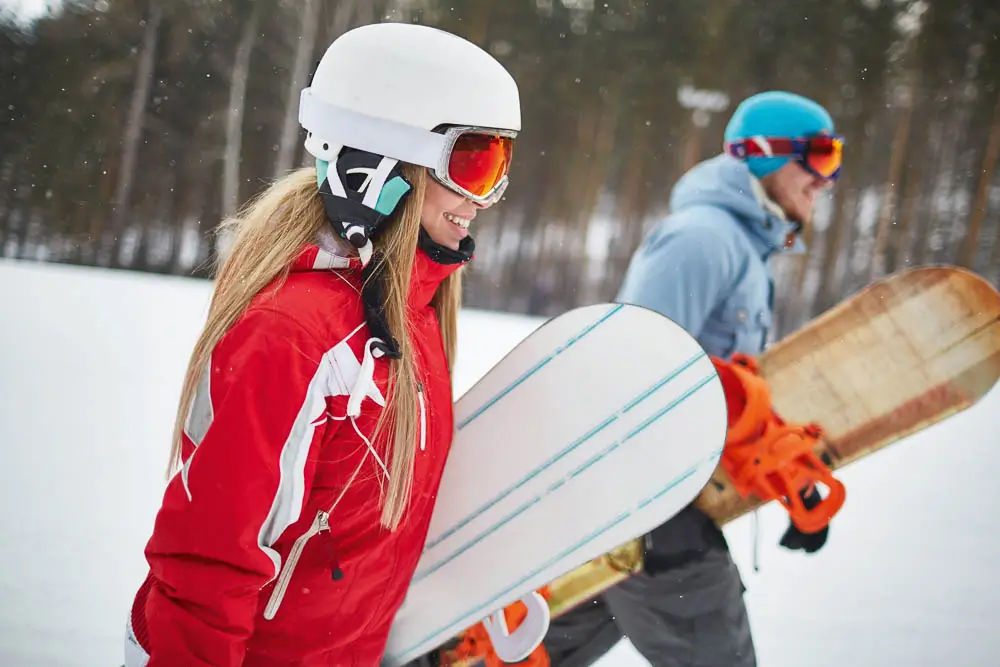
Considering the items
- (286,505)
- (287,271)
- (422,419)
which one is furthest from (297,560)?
(287,271)

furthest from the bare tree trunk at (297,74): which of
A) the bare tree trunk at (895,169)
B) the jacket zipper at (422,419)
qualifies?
the jacket zipper at (422,419)

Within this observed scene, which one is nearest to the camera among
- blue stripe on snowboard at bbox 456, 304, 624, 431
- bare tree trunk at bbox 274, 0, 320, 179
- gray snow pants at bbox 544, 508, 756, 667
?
blue stripe on snowboard at bbox 456, 304, 624, 431

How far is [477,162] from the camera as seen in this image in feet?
4.39

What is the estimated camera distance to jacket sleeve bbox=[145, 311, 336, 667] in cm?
103

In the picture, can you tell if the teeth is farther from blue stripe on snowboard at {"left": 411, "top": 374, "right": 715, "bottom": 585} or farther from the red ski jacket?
blue stripe on snowboard at {"left": 411, "top": 374, "right": 715, "bottom": 585}

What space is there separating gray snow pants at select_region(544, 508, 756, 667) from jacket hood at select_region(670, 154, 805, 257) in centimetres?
76

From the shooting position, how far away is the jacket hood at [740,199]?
224 centimetres

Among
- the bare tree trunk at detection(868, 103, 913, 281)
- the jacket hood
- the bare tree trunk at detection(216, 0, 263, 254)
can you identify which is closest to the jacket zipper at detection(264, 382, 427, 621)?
the jacket hood

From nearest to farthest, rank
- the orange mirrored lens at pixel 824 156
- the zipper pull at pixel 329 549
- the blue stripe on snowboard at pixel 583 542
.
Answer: the zipper pull at pixel 329 549 < the blue stripe on snowboard at pixel 583 542 < the orange mirrored lens at pixel 824 156

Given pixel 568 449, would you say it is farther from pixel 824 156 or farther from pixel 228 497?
pixel 824 156

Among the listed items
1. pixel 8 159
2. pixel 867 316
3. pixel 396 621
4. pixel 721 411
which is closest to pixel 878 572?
pixel 867 316

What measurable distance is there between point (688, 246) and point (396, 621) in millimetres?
1122

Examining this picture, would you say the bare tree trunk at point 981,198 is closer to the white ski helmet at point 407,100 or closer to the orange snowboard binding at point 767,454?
the orange snowboard binding at point 767,454

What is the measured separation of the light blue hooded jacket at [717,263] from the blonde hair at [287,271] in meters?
0.94
